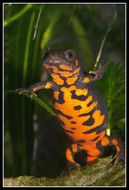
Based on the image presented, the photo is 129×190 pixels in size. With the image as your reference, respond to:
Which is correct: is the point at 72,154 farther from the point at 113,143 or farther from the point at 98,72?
the point at 98,72

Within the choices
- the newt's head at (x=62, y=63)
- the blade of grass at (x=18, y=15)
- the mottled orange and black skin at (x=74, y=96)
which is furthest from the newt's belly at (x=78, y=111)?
the blade of grass at (x=18, y=15)

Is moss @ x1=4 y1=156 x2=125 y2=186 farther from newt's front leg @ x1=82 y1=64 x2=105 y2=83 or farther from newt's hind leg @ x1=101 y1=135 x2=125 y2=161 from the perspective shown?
newt's front leg @ x1=82 y1=64 x2=105 y2=83

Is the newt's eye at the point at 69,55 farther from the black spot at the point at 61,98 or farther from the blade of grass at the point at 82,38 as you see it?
the blade of grass at the point at 82,38

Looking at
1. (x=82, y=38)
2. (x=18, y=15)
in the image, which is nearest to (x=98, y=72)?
(x=18, y=15)

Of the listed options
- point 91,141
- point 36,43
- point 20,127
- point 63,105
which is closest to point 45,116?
point 20,127

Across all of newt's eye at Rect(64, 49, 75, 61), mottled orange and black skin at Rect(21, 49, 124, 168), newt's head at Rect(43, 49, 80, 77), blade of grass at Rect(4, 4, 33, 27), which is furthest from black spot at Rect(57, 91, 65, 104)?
blade of grass at Rect(4, 4, 33, 27)

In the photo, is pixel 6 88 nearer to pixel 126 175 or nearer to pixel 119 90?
pixel 119 90
